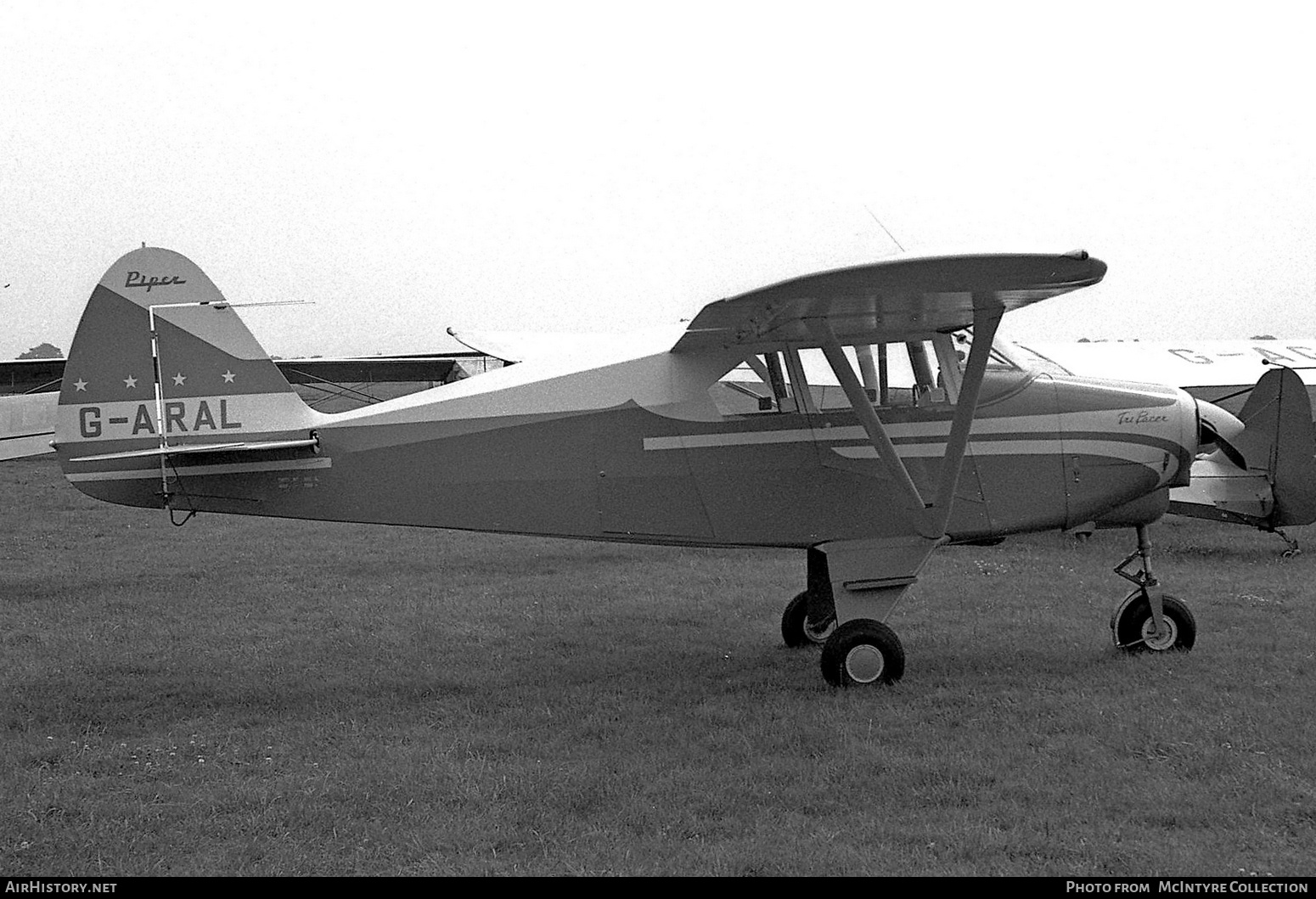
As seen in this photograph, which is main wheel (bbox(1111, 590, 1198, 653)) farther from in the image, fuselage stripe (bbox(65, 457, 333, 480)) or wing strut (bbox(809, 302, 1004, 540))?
fuselage stripe (bbox(65, 457, 333, 480))

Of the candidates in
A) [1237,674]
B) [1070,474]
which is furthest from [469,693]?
[1237,674]

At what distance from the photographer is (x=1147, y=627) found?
770cm

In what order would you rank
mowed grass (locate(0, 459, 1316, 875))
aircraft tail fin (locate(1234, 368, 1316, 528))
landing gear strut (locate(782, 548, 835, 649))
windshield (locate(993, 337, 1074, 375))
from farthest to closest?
aircraft tail fin (locate(1234, 368, 1316, 528))
landing gear strut (locate(782, 548, 835, 649))
windshield (locate(993, 337, 1074, 375))
mowed grass (locate(0, 459, 1316, 875))

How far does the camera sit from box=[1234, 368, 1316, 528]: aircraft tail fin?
8.98 m

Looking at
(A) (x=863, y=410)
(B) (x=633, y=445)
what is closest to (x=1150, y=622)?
(A) (x=863, y=410)

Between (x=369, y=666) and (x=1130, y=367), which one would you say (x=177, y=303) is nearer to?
(x=369, y=666)

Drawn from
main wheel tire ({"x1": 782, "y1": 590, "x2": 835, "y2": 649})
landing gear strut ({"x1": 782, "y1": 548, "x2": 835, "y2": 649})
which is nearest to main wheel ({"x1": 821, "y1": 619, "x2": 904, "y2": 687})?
landing gear strut ({"x1": 782, "y1": 548, "x2": 835, "y2": 649})

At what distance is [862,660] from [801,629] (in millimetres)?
1441

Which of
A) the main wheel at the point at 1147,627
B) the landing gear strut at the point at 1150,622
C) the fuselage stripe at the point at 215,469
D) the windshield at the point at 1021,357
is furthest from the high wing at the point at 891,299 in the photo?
the fuselage stripe at the point at 215,469

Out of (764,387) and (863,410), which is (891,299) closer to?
(863,410)

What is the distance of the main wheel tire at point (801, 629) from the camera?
835 cm

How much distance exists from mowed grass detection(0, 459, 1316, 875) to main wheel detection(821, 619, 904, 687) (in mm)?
127

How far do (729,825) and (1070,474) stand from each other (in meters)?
4.05

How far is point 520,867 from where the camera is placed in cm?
433
